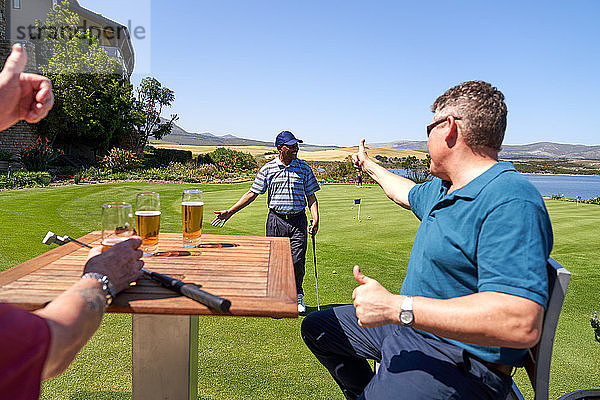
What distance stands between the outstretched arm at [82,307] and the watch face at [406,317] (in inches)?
38.5

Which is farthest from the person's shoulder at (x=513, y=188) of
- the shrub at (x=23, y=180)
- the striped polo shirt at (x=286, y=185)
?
the shrub at (x=23, y=180)

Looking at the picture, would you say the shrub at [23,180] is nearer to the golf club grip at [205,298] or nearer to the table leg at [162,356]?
the table leg at [162,356]

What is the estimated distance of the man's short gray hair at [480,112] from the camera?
69.7 inches

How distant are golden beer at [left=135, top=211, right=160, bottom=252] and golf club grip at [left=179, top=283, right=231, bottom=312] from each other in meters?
0.53

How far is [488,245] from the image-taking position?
4.91 ft

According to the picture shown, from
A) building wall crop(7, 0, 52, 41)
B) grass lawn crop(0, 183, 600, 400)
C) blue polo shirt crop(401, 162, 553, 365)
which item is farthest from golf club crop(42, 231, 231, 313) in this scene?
building wall crop(7, 0, 52, 41)

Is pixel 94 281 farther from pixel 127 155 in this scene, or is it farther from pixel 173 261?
pixel 127 155

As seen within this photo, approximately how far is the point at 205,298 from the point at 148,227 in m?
0.71

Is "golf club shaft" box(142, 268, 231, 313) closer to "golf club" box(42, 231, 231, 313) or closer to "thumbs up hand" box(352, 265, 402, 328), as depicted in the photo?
"golf club" box(42, 231, 231, 313)

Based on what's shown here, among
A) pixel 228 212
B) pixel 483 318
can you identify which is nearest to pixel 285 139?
pixel 228 212

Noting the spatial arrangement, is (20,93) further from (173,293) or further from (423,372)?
(423,372)

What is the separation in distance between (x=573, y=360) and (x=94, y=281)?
3511 mm

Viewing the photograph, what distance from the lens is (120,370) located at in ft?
9.42

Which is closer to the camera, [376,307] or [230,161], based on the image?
[376,307]
